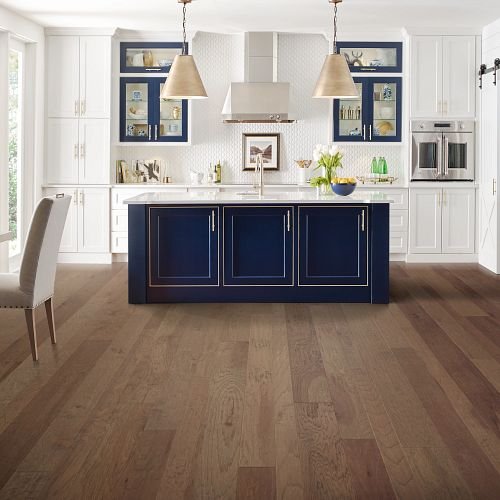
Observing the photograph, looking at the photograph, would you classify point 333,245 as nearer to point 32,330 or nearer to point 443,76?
point 32,330

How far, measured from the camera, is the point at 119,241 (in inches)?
357

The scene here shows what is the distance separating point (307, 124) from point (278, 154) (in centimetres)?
47

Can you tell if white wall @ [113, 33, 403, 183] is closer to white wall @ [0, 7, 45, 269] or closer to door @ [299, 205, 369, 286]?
white wall @ [0, 7, 45, 269]

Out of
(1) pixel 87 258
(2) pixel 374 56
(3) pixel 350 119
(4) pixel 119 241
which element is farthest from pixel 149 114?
Result: (2) pixel 374 56

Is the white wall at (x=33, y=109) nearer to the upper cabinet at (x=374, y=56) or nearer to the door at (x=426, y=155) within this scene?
the upper cabinet at (x=374, y=56)

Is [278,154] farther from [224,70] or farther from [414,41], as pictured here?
[414,41]

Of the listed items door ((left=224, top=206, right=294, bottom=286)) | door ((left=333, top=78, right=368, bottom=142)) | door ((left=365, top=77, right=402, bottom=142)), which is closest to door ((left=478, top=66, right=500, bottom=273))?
door ((left=365, top=77, right=402, bottom=142))

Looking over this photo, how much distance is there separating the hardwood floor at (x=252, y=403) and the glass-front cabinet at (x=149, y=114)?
3301mm

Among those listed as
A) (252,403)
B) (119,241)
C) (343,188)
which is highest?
(343,188)

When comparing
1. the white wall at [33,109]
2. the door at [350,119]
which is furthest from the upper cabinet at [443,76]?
the white wall at [33,109]

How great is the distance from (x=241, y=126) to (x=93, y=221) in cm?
197

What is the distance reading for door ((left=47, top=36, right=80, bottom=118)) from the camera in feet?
29.1

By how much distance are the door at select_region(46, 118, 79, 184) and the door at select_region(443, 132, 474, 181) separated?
155 inches

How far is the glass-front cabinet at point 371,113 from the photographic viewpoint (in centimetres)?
914
